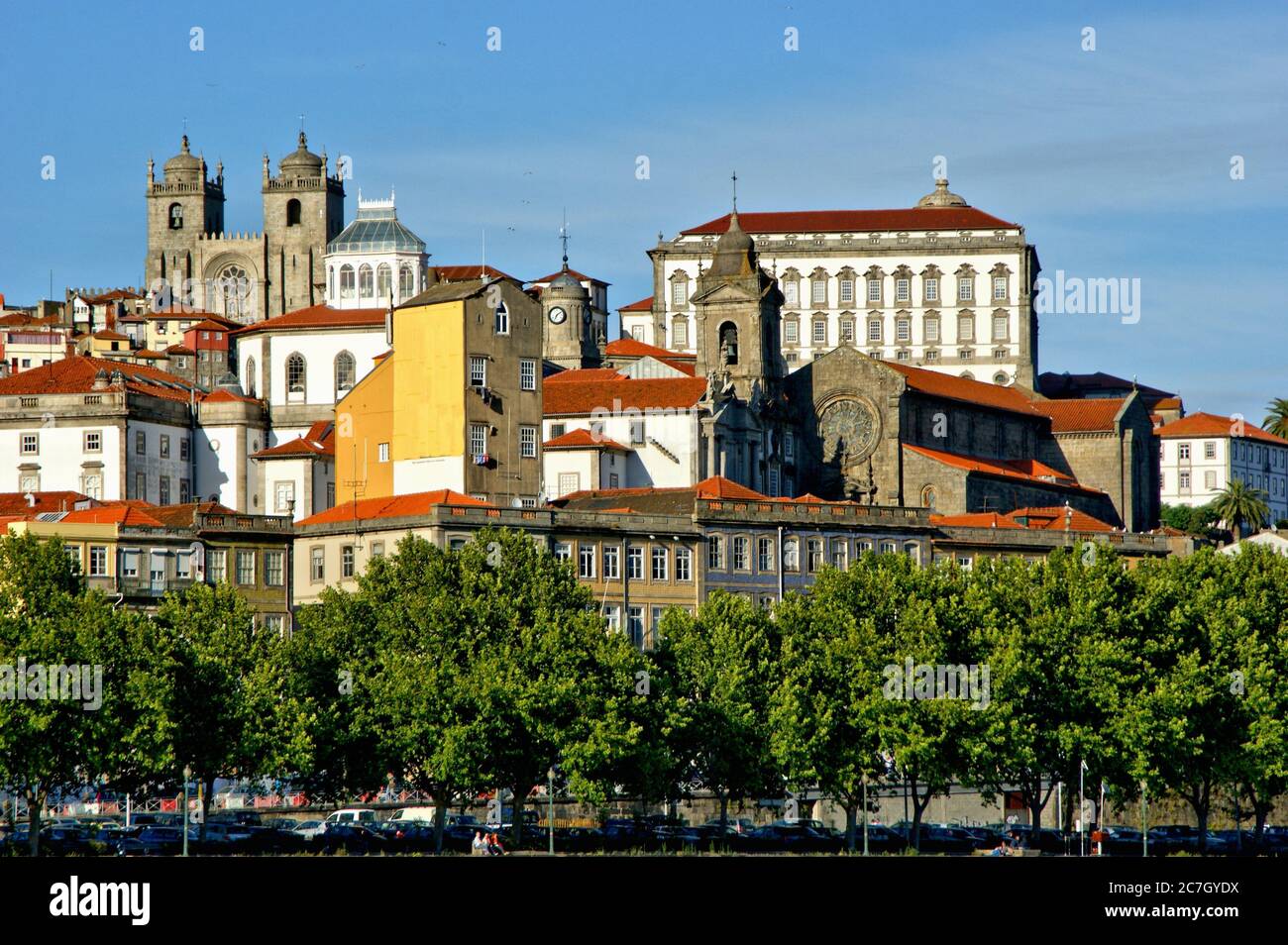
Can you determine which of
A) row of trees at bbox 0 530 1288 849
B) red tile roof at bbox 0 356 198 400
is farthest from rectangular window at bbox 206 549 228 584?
red tile roof at bbox 0 356 198 400

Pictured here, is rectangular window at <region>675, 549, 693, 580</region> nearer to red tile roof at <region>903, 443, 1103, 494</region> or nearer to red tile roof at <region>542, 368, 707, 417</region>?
red tile roof at <region>542, 368, 707, 417</region>

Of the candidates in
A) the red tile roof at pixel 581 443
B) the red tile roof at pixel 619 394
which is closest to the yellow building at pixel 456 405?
the red tile roof at pixel 581 443

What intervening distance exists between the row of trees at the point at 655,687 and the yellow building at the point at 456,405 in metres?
26.7

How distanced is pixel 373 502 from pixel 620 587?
13579 millimetres

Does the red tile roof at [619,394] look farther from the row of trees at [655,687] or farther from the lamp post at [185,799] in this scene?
the lamp post at [185,799]

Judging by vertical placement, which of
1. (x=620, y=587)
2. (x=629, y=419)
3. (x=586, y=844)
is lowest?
(x=586, y=844)

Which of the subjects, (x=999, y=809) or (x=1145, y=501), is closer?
(x=999, y=809)

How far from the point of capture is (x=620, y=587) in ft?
431

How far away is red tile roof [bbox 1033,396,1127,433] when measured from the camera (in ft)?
629

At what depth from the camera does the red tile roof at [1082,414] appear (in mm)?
191750

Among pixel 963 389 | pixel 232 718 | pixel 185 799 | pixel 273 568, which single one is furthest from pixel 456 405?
pixel 963 389

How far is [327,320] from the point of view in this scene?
178 meters
